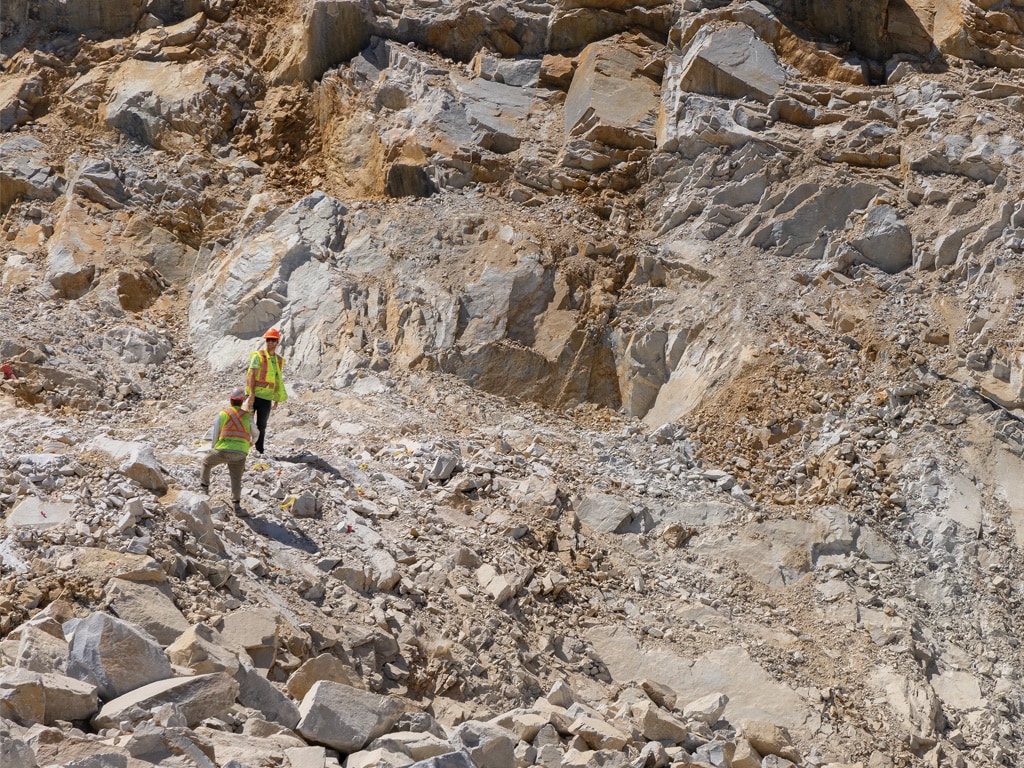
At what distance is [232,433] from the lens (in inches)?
280

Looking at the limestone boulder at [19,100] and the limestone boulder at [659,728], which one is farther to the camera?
the limestone boulder at [19,100]

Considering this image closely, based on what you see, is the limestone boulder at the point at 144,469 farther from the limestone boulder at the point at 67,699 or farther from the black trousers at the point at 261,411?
the limestone boulder at the point at 67,699

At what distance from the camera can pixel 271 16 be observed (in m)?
16.3

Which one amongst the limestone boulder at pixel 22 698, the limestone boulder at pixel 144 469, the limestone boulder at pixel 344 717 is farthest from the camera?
the limestone boulder at pixel 144 469

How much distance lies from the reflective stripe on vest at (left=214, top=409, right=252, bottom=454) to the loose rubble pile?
493mm

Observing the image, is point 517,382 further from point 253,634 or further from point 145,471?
point 253,634

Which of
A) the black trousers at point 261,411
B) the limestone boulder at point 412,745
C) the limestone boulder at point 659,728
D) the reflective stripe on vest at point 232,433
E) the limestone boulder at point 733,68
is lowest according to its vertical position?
the limestone boulder at point 659,728

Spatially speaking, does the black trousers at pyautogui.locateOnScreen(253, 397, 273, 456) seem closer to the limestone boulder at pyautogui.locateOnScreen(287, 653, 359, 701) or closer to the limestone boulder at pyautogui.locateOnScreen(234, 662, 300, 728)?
the limestone boulder at pyautogui.locateOnScreen(287, 653, 359, 701)

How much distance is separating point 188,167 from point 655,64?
715 centimetres

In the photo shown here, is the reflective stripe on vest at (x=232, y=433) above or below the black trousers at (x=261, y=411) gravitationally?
above

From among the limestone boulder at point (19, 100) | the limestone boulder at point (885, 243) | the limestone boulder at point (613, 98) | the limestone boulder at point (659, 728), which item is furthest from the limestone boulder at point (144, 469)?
the limestone boulder at point (19, 100)

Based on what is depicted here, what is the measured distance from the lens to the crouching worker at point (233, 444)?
7.09 m

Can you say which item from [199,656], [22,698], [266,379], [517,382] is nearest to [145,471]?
[266,379]

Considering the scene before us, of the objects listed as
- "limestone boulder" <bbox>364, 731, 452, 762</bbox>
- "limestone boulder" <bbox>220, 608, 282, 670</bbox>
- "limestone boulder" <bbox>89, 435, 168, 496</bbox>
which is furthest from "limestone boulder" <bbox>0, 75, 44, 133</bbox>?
"limestone boulder" <bbox>364, 731, 452, 762</bbox>
